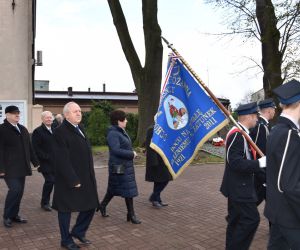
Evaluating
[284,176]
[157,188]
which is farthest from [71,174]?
[157,188]

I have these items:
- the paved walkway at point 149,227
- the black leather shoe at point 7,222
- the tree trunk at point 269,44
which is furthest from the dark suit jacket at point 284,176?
the tree trunk at point 269,44

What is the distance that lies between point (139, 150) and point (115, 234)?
10.9m

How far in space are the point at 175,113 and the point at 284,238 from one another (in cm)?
217

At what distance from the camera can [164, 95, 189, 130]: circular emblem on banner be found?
5223 mm

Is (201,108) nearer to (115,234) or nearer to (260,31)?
(115,234)

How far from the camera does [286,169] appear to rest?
122 inches

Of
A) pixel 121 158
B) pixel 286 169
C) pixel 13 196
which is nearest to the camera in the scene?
pixel 286 169

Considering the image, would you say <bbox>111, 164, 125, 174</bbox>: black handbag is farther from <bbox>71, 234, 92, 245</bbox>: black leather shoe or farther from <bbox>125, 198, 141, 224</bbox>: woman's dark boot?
<bbox>71, 234, 92, 245</bbox>: black leather shoe

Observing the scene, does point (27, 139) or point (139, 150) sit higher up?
point (27, 139)

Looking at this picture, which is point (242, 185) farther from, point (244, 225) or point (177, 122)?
point (177, 122)

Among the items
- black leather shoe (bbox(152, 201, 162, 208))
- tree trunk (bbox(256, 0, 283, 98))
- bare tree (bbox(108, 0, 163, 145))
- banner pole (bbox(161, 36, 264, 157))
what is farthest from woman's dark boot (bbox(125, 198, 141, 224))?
tree trunk (bbox(256, 0, 283, 98))

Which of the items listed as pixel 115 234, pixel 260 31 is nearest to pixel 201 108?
pixel 115 234

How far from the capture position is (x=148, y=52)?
1764 cm

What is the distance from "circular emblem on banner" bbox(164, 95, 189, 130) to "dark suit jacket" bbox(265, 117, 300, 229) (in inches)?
76.9
